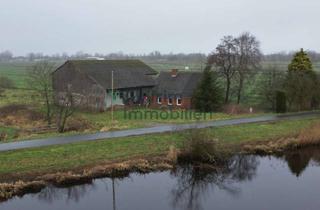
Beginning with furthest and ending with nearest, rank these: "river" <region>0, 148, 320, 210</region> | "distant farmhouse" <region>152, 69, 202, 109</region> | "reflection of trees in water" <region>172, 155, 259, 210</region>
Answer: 1. "distant farmhouse" <region>152, 69, 202, 109</region>
2. "reflection of trees in water" <region>172, 155, 259, 210</region>
3. "river" <region>0, 148, 320, 210</region>

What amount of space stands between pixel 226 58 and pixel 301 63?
866cm

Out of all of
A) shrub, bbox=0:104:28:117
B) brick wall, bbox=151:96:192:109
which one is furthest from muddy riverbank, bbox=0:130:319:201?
shrub, bbox=0:104:28:117

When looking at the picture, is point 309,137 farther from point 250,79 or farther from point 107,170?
point 250,79

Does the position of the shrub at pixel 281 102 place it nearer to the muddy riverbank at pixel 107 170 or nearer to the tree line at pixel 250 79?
the tree line at pixel 250 79

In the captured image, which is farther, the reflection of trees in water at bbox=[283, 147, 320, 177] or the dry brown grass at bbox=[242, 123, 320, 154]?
the dry brown grass at bbox=[242, 123, 320, 154]

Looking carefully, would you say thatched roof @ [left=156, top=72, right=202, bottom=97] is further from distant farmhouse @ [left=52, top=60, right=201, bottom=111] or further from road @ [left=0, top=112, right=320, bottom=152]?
road @ [left=0, top=112, right=320, bottom=152]

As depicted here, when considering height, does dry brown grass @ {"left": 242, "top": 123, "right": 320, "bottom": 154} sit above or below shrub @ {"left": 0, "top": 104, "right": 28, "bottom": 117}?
below

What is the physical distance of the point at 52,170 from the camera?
78.6 feet

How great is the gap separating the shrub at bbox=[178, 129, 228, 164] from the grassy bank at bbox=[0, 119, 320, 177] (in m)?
1.16

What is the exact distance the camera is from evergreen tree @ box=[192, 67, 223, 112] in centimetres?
4781

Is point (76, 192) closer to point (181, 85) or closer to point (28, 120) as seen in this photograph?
point (28, 120)

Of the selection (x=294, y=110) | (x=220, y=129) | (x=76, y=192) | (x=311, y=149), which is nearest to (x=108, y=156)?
(x=76, y=192)

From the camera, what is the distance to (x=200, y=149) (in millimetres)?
27172

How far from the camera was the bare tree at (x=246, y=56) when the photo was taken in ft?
174
